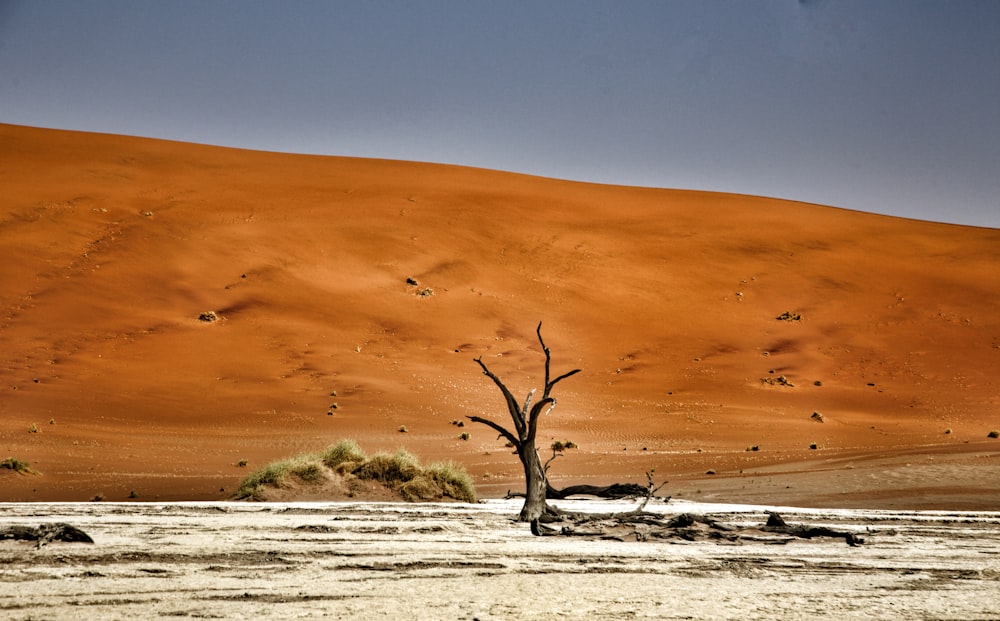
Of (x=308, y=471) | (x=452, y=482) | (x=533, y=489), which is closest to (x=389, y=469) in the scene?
(x=452, y=482)

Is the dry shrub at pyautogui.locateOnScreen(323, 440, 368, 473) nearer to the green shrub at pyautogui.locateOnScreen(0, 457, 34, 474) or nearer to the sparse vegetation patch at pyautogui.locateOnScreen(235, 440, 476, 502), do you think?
the sparse vegetation patch at pyautogui.locateOnScreen(235, 440, 476, 502)

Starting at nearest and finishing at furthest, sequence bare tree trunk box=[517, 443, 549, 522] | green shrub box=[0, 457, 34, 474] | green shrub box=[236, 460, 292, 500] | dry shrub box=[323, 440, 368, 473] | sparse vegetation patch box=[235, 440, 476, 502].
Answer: bare tree trunk box=[517, 443, 549, 522], green shrub box=[236, 460, 292, 500], sparse vegetation patch box=[235, 440, 476, 502], dry shrub box=[323, 440, 368, 473], green shrub box=[0, 457, 34, 474]

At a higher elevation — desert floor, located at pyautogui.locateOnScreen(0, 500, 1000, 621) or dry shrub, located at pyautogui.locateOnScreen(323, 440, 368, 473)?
dry shrub, located at pyautogui.locateOnScreen(323, 440, 368, 473)

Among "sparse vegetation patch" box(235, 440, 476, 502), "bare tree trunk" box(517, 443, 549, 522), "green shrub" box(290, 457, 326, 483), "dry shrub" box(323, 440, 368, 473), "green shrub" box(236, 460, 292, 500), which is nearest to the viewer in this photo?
"bare tree trunk" box(517, 443, 549, 522)

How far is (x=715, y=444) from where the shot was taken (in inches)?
1129

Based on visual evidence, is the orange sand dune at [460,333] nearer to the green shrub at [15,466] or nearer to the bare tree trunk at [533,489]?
the green shrub at [15,466]

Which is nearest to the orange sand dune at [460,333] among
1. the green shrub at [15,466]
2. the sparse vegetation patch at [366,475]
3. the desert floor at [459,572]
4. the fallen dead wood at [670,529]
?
the green shrub at [15,466]

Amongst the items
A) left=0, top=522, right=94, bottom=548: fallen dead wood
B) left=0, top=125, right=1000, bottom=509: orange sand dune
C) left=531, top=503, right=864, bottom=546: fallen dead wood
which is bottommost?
left=0, top=522, right=94, bottom=548: fallen dead wood

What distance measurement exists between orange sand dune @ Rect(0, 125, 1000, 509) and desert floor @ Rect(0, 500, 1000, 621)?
21.8 ft

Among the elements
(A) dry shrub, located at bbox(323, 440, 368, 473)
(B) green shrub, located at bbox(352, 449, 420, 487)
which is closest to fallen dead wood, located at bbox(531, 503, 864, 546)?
(B) green shrub, located at bbox(352, 449, 420, 487)

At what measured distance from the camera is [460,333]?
37.6 meters

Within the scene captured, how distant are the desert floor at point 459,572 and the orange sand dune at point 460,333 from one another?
663cm

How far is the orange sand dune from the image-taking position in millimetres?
24703

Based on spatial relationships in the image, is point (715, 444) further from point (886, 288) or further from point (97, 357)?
point (886, 288)
